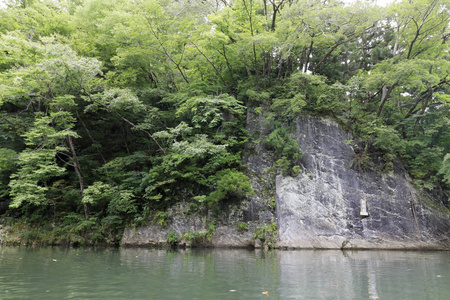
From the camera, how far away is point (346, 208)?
488 inches

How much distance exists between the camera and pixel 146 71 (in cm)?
1619

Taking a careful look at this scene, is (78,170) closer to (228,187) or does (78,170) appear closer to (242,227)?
(228,187)

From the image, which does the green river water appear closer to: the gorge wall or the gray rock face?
the gray rock face

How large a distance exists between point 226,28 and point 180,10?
2832 millimetres

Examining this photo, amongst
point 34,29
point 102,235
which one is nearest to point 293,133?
point 102,235

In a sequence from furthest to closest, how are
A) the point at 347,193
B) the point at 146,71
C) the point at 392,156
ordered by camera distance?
1. the point at 146,71
2. the point at 392,156
3. the point at 347,193

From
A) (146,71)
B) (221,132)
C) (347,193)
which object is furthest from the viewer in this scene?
(146,71)

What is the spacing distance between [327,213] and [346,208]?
3.35 ft

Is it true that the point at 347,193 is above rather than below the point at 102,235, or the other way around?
above

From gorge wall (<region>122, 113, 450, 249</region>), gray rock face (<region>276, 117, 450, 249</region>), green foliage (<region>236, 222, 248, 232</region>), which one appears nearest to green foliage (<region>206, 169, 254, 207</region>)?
gorge wall (<region>122, 113, 450, 249</region>)

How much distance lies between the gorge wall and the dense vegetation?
690mm

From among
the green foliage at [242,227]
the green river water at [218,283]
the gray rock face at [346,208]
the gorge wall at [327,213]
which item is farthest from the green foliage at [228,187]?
the green river water at [218,283]

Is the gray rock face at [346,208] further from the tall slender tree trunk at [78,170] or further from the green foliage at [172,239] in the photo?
the tall slender tree trunk at [78,170]

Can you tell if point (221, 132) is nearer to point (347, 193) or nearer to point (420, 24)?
point (347, 193)
